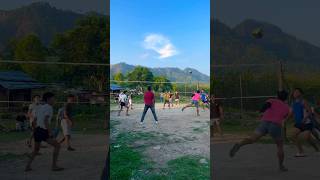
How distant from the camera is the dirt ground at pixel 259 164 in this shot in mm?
6332

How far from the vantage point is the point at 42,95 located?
21.2 ft

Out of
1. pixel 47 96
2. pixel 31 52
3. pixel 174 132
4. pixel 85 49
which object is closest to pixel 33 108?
pixel 47 96

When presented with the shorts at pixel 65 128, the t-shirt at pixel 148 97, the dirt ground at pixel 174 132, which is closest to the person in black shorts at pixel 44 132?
the shorts at pixel 65 128

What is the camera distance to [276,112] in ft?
21.0

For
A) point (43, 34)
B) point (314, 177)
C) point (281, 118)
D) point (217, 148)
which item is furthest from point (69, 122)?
point (314, 177)

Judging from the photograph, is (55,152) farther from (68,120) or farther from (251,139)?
(251,139)

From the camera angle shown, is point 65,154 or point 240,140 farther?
point 240,140

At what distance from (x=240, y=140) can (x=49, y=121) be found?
2891 millimetres

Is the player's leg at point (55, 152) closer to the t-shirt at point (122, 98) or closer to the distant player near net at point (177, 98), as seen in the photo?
the t-shirt at point (122, 98)

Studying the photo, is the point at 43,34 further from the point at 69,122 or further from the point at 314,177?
the point at 314,177

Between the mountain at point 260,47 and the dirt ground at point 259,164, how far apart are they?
4.26 feet

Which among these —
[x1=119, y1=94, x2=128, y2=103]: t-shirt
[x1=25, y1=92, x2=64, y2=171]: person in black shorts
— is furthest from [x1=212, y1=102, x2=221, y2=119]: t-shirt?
[x1=119, y1=94, x2=128, y2=103]: t-shirt

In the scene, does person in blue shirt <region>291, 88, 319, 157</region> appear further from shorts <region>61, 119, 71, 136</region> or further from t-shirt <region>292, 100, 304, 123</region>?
shorts <region>61, 119, 71, 136</region>

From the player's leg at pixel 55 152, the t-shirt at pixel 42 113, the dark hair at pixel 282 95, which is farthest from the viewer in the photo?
the dark hair at pixel 282 95
